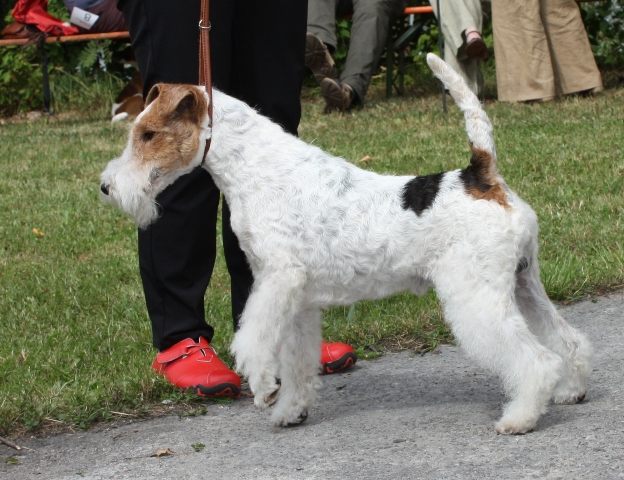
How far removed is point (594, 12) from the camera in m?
10.5

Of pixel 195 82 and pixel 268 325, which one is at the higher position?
pixel 195 82

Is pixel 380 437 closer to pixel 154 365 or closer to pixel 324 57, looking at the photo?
pixel 154 365

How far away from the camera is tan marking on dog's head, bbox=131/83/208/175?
3.08m

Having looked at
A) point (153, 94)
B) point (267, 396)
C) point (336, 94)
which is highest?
point (153, 94)

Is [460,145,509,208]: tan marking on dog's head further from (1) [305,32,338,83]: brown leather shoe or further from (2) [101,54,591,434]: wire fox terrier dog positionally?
(1) [305,32,338,83]: brown leather shoe

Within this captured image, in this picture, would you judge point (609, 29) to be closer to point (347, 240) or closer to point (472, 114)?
point (472, 114)

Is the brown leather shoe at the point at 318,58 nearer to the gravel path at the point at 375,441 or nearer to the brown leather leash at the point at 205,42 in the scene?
the brown leather leash at the point at 205,42

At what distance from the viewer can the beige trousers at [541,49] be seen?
8.83 meters

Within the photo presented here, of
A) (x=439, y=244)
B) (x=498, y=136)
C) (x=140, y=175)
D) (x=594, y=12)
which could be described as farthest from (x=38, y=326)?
(x=594, y=12)

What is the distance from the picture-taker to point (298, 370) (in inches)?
126

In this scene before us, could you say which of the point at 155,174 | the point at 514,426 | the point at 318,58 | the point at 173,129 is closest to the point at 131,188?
the point at 155,174

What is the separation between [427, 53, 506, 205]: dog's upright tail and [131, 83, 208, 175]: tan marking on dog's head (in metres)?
0.83

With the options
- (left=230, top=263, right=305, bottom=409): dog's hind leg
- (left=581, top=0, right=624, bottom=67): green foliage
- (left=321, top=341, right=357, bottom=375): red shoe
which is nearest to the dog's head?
(left=230, top=263, right=305, bottom=409): dog's hind leg

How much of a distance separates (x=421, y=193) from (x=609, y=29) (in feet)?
27.8
